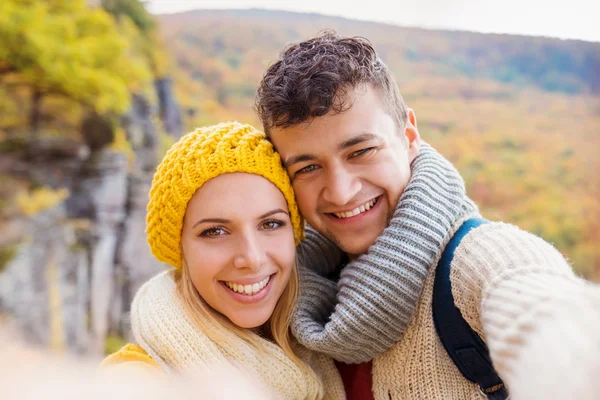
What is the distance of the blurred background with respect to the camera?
4.50m

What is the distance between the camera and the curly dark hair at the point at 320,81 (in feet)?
5.31

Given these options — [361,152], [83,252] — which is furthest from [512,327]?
[83,252]

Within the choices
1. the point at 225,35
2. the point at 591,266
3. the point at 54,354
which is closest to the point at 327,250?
the point at 54,354

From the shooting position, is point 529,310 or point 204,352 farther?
point 204,352

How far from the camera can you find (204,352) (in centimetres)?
158

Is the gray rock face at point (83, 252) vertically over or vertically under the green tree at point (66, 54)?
under

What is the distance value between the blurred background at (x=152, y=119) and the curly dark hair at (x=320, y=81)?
0.56m

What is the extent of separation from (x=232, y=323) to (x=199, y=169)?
58 centimetres

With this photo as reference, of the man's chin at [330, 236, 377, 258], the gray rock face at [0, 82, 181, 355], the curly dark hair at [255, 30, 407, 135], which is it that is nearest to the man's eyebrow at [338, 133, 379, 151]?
the curly dark hair at [255, 30, 407, 135]

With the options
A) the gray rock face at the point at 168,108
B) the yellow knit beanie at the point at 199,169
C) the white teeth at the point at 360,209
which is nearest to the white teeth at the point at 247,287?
the yellow knit beanie at the point at 199,169

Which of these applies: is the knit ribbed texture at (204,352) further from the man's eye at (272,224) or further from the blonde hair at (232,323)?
the man's eye at (272,224)

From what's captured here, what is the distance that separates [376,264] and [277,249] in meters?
0.38

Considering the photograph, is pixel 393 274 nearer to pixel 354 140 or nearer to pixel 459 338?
pixel 459 338

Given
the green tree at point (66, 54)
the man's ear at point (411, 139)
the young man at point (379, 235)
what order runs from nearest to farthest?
the young man at point (379, 235) → the man's ear at point (411, 139) → the green tree at point (66, 54)
